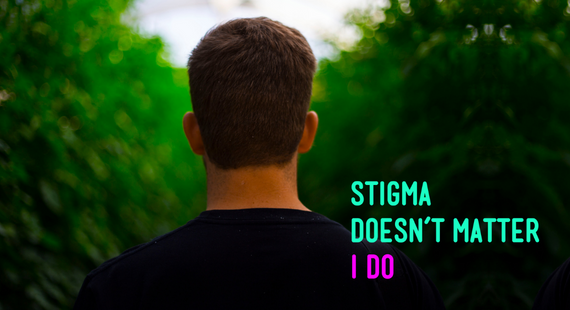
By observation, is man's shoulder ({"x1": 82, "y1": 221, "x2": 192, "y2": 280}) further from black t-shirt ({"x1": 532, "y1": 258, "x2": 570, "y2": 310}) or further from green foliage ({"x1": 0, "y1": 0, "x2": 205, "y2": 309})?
green foliage ({"x1": 0, "y1": 0, "x2": 205, "y2": 309})

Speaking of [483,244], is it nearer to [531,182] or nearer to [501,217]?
[501,217]

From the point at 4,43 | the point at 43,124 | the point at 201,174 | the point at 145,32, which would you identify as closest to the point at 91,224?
the point at 43,124

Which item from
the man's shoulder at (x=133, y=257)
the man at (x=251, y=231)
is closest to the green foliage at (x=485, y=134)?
the man at (x=251, y=231)

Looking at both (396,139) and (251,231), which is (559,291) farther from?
(396,139)

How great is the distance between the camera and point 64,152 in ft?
11.0

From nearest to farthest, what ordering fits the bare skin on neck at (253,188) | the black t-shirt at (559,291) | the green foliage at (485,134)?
the bare skin on neck at (253,188) < the black t-shirt at (559,291) < the green foliage at (485,134)

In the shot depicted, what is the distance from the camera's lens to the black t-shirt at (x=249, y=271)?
1.18m

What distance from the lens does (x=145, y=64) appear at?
625cm

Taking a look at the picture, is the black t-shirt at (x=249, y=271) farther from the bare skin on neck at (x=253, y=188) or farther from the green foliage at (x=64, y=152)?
the green foliage at (x=64, y=152)

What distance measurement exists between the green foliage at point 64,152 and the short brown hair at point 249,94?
6.03 feet

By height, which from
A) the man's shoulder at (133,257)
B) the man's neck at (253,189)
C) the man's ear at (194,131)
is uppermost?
the man's ear at (194,131)

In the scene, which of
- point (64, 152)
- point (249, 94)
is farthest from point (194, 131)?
point (64, 152)

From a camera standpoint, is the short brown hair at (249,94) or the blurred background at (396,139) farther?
the blurred background at (396,139)

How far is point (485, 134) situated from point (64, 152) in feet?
9.51
